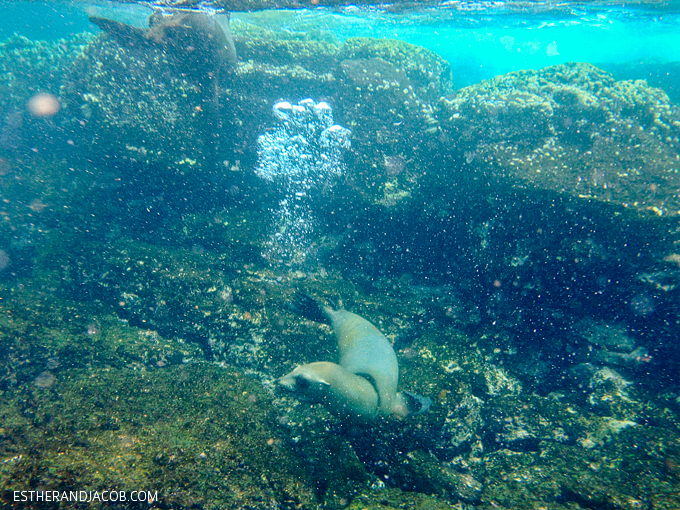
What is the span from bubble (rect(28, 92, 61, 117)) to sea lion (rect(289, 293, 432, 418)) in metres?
10.9

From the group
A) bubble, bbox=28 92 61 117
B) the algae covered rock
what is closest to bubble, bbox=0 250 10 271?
bubble, bbox=28 92 61 117

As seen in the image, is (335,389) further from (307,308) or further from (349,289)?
(349,289)

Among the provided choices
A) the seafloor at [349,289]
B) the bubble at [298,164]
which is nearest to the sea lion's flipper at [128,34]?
the seafloor at [349,289]

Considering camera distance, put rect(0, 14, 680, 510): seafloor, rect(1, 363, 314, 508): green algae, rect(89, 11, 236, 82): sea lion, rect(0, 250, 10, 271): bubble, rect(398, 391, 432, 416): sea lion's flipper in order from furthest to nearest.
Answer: rect(89, 11, 236, 82): sea lion
rect(0, 250, 10, 271): bubble
rect(398, 391, 432, 416): sea lion's flipper
rect(0, 14, 680, 510): seafloor
rect(1, 363, 314, 508): green algae

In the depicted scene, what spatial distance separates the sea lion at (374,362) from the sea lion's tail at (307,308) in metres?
0.29

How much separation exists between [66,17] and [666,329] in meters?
48.7

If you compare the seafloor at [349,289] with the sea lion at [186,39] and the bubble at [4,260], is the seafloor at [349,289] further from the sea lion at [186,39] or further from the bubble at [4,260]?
the sea lion at [186,39]

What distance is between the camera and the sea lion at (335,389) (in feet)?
10.4

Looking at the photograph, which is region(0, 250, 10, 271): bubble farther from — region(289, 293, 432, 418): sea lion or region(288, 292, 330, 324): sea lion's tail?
region(289, 293, 432, 418): sea lion

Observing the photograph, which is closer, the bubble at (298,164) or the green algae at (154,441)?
the green algae at (154,441)

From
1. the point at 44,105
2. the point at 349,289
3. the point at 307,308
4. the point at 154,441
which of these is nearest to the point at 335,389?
the point at 154,441

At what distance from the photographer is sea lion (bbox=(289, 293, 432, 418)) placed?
3.74 meters

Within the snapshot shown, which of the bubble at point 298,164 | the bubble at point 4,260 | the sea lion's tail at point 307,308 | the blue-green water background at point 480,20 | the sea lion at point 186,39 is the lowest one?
the bubble at point 4,260

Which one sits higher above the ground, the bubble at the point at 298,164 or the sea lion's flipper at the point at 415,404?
the bubble at the point at 298,164
